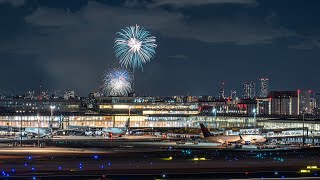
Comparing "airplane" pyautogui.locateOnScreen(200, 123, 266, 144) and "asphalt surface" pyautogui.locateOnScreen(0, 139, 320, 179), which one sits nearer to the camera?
"asphalt surface" pyautogui.locateOnScreen(0, 139, 320, 179)

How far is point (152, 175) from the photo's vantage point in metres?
73.4

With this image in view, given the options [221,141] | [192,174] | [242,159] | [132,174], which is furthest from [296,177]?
[221,141]

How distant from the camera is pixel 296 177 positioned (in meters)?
72.2

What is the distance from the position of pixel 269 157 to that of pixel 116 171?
34206 mm

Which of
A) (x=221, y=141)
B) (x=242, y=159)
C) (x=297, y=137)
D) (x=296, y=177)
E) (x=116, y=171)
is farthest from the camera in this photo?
(x=297, y=137)

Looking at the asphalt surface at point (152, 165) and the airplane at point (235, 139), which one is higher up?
the airplane at point (235, 139)

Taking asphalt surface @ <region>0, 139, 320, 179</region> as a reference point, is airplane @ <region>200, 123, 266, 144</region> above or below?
above

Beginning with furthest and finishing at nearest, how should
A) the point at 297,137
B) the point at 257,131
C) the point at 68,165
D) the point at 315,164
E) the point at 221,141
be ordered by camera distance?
1. the point at 257,131
2. the point at 297,137
3. the point at 221,141
4. the point at 315,164
5. the point at 68,165

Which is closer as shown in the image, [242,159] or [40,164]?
[40,164]

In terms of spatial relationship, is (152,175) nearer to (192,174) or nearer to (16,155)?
(192,174)

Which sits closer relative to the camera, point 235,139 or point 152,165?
point 152,165

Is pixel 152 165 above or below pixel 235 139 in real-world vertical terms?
below

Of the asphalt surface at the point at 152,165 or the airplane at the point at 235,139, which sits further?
the airplane at the point at 235,139

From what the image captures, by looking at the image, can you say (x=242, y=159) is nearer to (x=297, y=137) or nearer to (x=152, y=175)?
(x=152, y=175)
